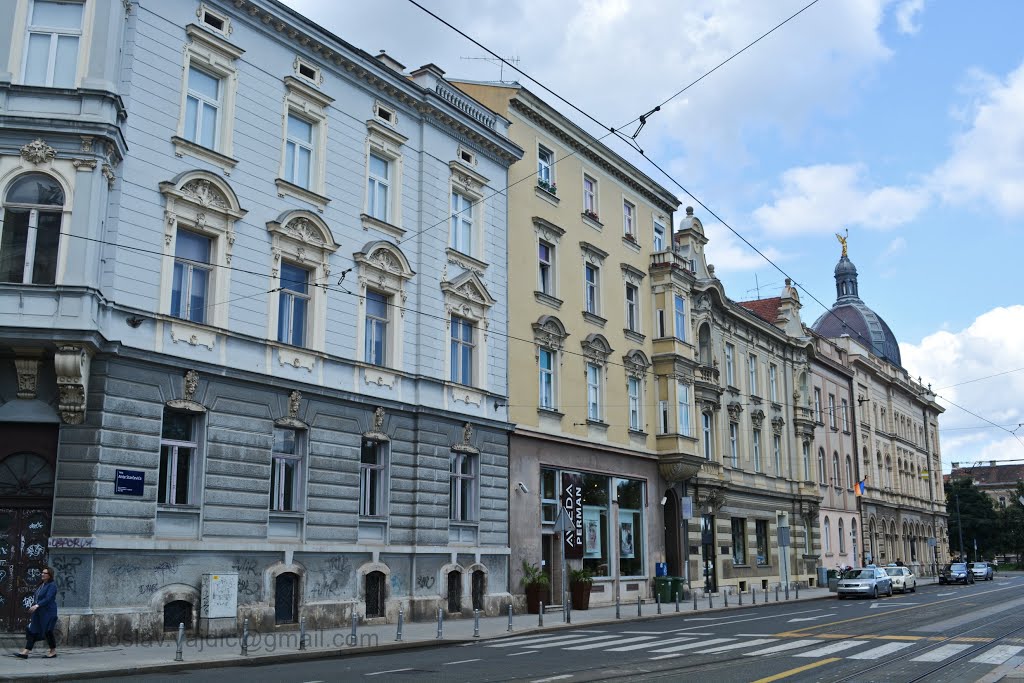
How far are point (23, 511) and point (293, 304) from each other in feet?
25.9

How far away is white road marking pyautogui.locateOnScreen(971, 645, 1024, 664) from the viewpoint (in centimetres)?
1664

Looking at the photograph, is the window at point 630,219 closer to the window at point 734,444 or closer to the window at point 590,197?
the window at point 590,197

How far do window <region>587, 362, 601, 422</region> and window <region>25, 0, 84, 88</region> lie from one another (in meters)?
21.3

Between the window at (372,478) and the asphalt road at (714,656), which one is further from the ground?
the window at (372,478)

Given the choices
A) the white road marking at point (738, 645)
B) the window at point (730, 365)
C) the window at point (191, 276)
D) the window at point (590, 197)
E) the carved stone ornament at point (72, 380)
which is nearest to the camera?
the carved stone ornament at point (72, 380)

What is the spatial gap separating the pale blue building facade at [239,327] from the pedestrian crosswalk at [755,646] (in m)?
5.70

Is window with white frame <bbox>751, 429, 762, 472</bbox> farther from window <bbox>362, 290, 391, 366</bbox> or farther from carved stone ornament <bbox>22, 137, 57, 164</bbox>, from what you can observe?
carved stone ornament <bbox>22, 137, 57, 164</bbox>

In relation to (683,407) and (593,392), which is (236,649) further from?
(683,407)

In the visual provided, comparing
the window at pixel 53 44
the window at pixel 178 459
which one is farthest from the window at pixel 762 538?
the window at pixel 53 44

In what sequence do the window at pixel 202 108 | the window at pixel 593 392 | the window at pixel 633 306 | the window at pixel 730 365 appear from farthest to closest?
the window at pixel 730 365 → the window at pixel 633 306 → the window at pixel 593 392 → the window at pixel 202 108

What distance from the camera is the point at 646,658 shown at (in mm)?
17375

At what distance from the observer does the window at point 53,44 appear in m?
18.8

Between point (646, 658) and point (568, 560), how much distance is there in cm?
1542

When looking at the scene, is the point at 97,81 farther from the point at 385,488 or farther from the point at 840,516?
the point at 840,516
